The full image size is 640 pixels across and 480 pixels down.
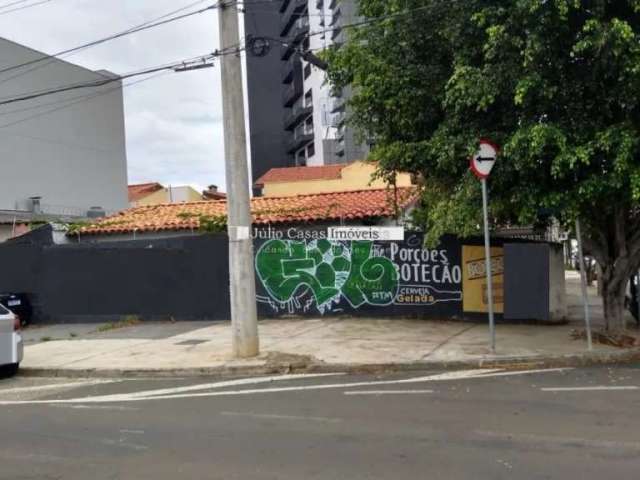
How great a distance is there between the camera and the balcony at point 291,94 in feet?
218

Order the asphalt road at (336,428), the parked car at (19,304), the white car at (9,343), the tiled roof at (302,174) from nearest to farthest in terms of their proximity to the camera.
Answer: the asphalt road at (336,428)
the white car at (9,343)
the parked car at (19,304)
the tiled roof at (302,174)

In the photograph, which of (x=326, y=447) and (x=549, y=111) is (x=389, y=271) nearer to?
(x=549, y=111)

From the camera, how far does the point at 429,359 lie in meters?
9.77

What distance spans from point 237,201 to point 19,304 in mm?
9495

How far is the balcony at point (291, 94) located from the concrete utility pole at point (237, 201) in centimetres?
5700

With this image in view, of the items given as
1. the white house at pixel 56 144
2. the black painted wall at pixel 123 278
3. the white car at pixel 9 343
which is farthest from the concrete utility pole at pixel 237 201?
the white house at pixel 56 144

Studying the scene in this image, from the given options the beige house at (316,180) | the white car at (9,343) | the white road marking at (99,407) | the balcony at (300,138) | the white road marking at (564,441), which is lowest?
the white road marking at (99,407)

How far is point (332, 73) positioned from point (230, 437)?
8097mm

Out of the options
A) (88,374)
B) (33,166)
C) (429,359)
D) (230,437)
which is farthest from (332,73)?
(33,166)

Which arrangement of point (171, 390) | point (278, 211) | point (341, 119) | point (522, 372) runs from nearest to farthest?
point (171, 390)
point (522, 372)
point (341, 119)
point (278, 211)

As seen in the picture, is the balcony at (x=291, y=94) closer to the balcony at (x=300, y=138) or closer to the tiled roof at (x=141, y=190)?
the balcony at (x=300, y=138)

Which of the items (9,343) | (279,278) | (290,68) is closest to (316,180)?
(279,278)

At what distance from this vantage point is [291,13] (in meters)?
63.2

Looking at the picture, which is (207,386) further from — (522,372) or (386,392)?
(522,372)
